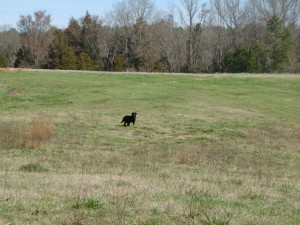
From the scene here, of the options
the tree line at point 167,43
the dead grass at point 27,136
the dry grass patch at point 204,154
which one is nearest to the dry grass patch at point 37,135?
the dead grass at point 27,136

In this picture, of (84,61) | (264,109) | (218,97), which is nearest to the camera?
(264,109)

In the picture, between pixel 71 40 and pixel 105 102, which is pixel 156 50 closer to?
pixel 71 40

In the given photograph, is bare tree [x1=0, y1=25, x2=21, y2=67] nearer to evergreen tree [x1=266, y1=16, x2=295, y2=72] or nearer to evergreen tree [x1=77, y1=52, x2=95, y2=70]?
evergreen tree [x1=77, y1=52, x2=95, y2=70]

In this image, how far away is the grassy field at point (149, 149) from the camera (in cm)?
602

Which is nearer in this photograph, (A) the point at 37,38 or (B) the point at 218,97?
(B) the point at 218,97

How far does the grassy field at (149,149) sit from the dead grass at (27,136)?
4 centimetres

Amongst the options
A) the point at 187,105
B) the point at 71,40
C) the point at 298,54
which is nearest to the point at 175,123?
the point at 187,105

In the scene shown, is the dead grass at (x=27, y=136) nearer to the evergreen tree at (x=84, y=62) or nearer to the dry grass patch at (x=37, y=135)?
the dry grass patch at (x=37, y=135)

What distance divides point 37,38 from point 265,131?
62.3 metres

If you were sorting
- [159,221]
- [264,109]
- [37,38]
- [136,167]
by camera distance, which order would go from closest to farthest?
1. [159,221]
2. [136,167]
3. [264,109]
4. [37,38]

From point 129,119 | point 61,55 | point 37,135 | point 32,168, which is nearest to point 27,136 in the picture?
point 37,135

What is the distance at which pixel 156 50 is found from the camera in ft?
266

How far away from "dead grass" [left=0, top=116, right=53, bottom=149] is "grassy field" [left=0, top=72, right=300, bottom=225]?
4 cm

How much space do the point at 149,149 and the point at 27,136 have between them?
4.34m
